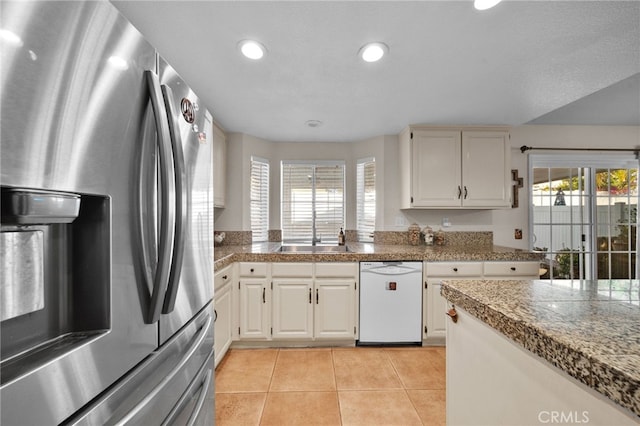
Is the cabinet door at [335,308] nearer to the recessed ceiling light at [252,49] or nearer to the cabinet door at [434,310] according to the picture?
the cabinet door at [434,310]

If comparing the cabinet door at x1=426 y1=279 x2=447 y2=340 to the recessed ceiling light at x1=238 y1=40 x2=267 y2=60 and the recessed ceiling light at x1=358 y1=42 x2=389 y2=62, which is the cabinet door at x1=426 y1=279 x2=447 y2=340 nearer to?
the recessed ceiling light at x1=358 y1=42 x2=389 y2=62

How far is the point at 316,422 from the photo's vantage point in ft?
5.29

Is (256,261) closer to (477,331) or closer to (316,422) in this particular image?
(316,422)

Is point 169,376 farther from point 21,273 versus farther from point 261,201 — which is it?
point 261,201

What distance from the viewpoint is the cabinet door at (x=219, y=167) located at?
2761 millimetres

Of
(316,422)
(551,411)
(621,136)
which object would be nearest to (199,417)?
(316,422)

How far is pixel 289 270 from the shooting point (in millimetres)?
2502

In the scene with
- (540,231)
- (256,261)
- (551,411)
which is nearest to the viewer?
(551,411)

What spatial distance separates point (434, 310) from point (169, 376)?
2389mm

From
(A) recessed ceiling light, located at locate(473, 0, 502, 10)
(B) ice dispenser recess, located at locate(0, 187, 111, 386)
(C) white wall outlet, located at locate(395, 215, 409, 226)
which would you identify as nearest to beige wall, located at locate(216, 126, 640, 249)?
(C) white wall outlet, located at locate(395, 215, 409, 226)

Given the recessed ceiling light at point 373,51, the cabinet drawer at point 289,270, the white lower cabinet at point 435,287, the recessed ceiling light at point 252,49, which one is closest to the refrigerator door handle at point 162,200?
the recessed ceiling light at point 252,49

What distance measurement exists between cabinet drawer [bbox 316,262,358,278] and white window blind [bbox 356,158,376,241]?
91 centimetres

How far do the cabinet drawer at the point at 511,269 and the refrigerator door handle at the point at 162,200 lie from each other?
2735 mm

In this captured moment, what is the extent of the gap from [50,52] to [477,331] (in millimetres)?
1196
